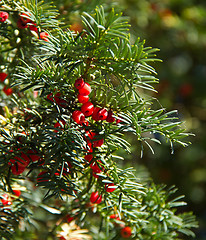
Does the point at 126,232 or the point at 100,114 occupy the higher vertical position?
the point at 100,114

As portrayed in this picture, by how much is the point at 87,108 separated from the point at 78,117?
0.05 ft

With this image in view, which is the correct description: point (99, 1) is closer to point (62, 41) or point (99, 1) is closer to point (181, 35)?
point (62, 41)

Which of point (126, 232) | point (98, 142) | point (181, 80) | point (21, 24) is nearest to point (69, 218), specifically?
point (126, 232)

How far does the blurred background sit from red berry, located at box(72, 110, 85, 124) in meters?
1.10

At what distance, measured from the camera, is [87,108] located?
1.39 ft

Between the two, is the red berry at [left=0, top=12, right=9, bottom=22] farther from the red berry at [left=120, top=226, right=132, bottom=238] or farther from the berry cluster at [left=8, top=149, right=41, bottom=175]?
the red berry at [left=120, top=226, right=132, bottom=238]

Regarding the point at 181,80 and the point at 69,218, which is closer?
the point at 69,218

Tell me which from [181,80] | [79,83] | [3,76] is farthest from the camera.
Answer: [181,80]

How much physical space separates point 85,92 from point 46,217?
0.55 meters

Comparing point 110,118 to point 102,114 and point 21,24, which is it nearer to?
point 102,114

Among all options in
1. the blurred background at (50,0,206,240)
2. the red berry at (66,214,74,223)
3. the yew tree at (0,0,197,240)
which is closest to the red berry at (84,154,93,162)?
the yew tree at (0,0,197,240)

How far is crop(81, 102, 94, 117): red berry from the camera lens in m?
0.43

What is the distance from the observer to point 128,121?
45 cm

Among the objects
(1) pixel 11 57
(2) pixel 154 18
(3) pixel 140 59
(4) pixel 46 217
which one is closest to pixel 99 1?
(1) pixel 11 57
